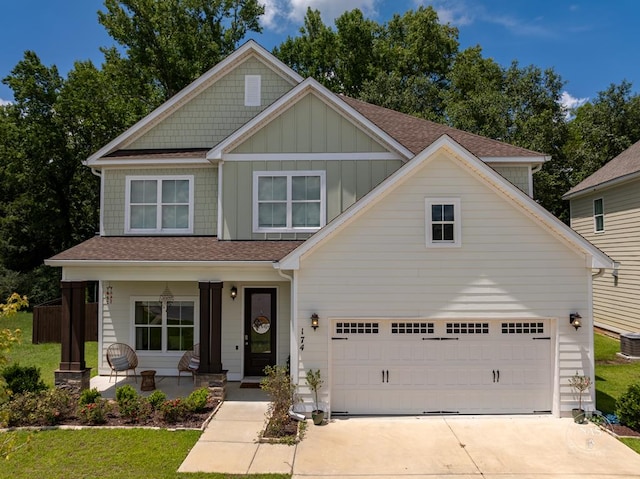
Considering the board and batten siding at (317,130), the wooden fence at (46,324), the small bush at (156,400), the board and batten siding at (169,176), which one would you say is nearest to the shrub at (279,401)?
the small bush at (156,400)

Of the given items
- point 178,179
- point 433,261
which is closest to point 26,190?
point 178,179

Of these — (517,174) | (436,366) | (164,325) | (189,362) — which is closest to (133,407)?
(189,362)

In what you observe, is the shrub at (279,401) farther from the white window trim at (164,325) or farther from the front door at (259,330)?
the white window trim at (164,325)

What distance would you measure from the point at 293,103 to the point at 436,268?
6.17 metres

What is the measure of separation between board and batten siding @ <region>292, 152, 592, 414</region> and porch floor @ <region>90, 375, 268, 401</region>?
7.57 ft

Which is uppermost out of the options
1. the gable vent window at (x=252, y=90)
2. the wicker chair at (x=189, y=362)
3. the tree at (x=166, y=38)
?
the tree at (x=166, y=38)

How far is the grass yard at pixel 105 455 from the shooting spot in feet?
23.4

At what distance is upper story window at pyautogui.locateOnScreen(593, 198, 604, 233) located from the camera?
755 inches

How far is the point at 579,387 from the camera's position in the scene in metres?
9.46

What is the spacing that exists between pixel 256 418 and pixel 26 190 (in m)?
28.6

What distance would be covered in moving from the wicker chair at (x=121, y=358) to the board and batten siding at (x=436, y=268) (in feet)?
18.1

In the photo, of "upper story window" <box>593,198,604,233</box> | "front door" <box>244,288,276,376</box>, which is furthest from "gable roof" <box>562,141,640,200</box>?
"front door" <box>244,288,276,376</box>

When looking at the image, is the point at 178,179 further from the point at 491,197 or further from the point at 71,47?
the point at 71,47

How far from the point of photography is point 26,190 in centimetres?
3000
